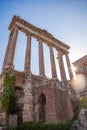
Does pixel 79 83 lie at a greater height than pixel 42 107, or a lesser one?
greater

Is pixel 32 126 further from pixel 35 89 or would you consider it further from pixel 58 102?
pixel 35 89

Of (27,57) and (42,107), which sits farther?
(27,57)

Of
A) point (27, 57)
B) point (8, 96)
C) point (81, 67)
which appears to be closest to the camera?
point (8, 96)

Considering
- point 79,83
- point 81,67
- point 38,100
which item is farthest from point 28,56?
point 81,67

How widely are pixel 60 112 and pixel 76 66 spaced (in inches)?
1072

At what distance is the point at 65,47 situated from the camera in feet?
122

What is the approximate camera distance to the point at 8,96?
16016mm

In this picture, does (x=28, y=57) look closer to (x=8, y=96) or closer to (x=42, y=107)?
(x=42, y=107)

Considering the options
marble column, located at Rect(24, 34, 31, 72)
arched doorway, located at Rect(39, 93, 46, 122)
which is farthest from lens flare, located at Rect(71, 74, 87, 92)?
arched doorway, located at Rect(39, 93, 46, 122)

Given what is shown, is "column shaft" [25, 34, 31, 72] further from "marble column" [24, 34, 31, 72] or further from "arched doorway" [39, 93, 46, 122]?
"arched doorway" [39, 93, 46, 122]

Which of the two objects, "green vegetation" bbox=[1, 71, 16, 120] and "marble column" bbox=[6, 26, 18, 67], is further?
"marble column" bbox=[6, 26, 18, 67]

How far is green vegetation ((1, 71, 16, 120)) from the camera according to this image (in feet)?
50.7

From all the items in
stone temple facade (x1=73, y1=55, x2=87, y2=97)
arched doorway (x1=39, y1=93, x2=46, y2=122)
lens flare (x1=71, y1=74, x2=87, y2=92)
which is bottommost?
arched doorway (x1=39, y1=93, x2=46, y2=122)

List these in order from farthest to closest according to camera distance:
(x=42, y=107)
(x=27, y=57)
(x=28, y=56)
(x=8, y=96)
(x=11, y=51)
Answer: (x=28, y=56) → (x=27, y=57) → (x=11, y=51) → (x=42, y=107) → (x=8, y=96)
